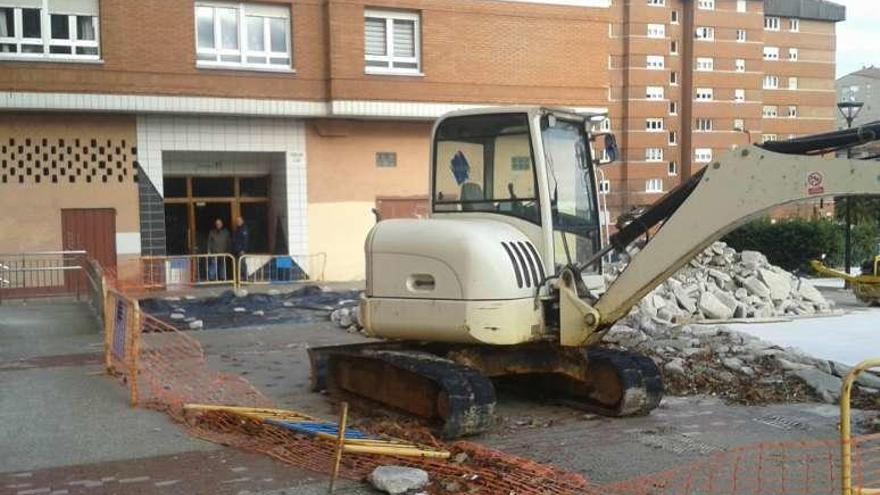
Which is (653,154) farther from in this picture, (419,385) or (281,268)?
(419,385)

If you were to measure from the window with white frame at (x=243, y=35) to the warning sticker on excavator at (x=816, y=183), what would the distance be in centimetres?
1785

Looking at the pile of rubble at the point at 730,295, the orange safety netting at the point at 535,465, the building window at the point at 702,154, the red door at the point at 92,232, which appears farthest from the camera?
the building window at the point at 702,154

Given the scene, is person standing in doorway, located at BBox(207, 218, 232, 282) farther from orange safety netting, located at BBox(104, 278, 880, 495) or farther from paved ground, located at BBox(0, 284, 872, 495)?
orange safety netting, located at BBox(104, 278, 880, 495)

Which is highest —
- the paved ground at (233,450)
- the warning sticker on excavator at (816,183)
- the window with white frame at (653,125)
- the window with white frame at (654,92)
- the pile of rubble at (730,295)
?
the window with white frame at (654,92)

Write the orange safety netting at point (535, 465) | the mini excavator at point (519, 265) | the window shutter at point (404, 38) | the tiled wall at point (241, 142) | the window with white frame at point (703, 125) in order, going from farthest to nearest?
1. the window with white frame at point (703, 125)
2. the window shutter at point (404, 38)
3. the tiled wall at point (241, 142)
4. the mini excavator at point (519, 265)
5. the orange safety netting at point (535, 465)

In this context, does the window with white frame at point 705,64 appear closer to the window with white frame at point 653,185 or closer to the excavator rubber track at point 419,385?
the window with white frame at point 653,185

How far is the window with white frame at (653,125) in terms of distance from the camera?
75.8m

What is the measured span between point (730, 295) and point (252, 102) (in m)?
12.3

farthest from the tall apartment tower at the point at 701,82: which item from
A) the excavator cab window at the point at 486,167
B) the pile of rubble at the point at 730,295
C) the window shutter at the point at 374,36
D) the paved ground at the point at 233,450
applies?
the excavator cab window at the point at 486,167

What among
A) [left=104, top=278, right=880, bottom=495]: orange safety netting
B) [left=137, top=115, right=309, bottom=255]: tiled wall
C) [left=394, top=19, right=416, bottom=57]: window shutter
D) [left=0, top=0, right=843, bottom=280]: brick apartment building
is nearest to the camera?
[left=104, top=278, right=880, bottom=495]: orange safety netting

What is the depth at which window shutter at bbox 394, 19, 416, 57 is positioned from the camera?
24.1 meters

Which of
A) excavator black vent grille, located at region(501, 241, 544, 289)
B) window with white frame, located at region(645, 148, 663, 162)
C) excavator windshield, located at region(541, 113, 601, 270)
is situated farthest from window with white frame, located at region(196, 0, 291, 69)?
window with white frame, located at region(645, 148, 663, 162)

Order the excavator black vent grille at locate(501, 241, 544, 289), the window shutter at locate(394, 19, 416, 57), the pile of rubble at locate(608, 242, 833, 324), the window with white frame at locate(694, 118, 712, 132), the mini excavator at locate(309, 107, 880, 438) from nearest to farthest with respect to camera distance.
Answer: the mini excavator at locate(309, 107, 880, 438), the excavator black vent grille at locate(501, 241, 544, 289), the pile of rubble at locate(608, 242, 833, 324), the window shutter at locate(394, 19, 416, 57), the window with white frame at locate(694, 118, 712, 132)

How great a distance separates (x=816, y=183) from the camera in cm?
689
